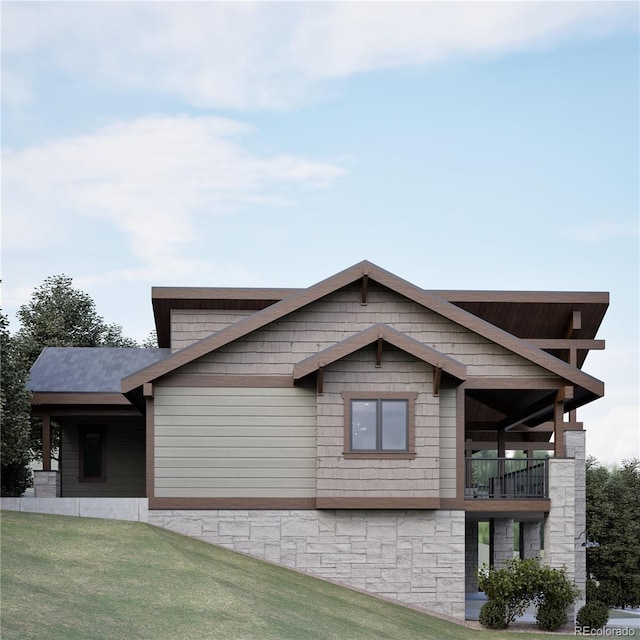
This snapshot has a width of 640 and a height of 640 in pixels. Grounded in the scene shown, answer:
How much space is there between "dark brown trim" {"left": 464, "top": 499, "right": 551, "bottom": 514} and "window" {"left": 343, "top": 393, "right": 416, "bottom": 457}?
2192 millimetres

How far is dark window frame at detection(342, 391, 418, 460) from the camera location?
23.7m

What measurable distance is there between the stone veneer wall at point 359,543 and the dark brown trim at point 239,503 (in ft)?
0.45

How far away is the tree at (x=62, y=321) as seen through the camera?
44.9 metres

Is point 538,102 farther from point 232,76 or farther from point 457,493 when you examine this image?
point 457,493

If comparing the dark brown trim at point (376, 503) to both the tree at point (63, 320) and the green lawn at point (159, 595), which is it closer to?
the green lawn at point (159, 595)

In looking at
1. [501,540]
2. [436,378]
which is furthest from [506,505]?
[501,540]

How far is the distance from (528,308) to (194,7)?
1353 cm

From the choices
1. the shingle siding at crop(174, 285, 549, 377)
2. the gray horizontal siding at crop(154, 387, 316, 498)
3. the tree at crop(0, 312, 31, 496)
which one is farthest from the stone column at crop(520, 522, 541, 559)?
the tree at crop(0, 312, 31, 496)

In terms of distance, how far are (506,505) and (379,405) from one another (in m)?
3.94

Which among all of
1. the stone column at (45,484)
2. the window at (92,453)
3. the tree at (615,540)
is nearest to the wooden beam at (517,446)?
the tree at (615,540)

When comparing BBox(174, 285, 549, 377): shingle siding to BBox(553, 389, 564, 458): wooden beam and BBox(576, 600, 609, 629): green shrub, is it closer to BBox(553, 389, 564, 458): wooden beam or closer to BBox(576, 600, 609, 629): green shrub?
BBox(553, 389, 564, 458): wooden beam

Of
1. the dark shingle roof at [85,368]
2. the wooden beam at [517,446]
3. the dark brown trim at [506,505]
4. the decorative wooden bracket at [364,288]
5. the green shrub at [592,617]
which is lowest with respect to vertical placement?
the green shrub at [592,617]

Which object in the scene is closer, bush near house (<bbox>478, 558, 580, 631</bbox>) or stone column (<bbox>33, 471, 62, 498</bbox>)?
bush near house (<bbox>478, 558, 580, 631</bbox>)

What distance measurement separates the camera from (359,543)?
2389cm
